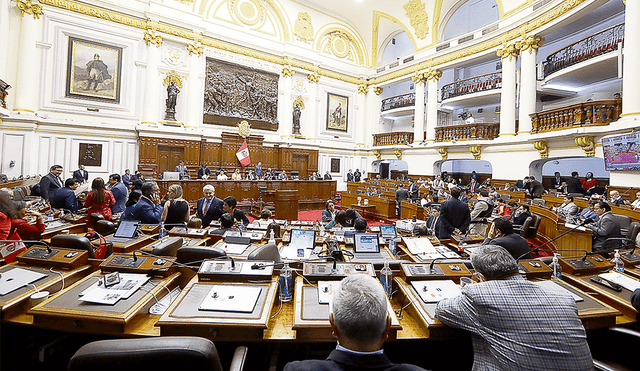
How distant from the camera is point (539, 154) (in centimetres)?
1070

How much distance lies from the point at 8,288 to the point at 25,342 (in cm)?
37

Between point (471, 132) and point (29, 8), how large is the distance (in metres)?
17.1

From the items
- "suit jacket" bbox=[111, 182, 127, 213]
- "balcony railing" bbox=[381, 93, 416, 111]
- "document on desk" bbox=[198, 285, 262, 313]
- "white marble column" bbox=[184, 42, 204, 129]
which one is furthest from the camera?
"balcony railing" bbox=[381, 93, 416, 111]

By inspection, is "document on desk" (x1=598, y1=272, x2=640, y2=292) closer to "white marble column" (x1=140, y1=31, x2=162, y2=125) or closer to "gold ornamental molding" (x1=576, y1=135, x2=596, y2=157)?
"gold ornamental molding" (x1=576, y1=135, x2=596, y2=157)

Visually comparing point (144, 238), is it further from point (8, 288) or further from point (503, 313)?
point (503, 313)

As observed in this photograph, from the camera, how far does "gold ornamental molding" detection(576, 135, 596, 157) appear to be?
8.91 meters

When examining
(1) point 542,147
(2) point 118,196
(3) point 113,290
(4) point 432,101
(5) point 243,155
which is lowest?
(3) point 113,290

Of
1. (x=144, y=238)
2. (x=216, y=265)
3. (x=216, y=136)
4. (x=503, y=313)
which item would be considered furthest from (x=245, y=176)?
(x=503, y=313)

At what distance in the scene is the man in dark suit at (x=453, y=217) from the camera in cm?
451

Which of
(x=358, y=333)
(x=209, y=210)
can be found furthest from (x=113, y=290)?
(x=209, y=210)

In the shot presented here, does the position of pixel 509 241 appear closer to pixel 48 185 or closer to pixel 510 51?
pixel 48 185

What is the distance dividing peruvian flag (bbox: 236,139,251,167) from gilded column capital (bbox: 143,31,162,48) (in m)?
5.17

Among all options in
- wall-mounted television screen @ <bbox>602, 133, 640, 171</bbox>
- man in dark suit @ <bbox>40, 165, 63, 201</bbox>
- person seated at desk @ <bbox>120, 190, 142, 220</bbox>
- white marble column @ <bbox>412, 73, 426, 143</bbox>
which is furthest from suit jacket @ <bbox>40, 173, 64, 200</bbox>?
white marble column @ <bbox>412, 73, 426, 143</bbox>

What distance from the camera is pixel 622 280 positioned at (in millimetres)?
2213
